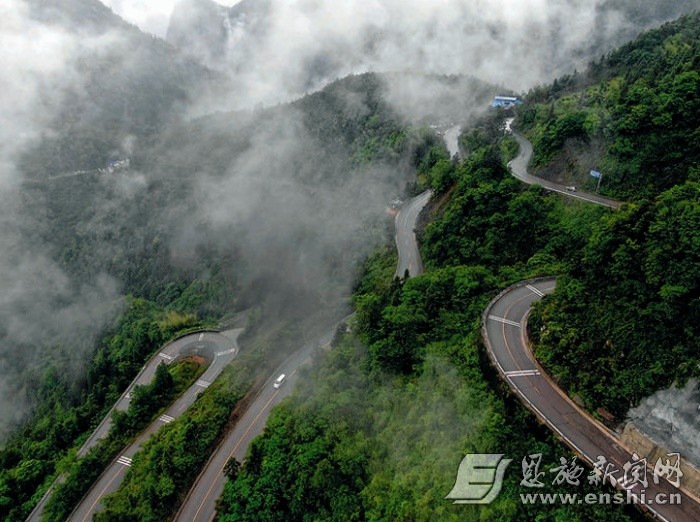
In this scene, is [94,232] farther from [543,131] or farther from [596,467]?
[596,467]

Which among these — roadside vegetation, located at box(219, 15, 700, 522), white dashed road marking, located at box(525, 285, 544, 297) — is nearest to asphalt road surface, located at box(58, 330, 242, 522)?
roadside vegetation, located at box(219, 15, 700, 522)

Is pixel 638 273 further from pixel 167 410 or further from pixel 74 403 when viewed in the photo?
pixel 74 403

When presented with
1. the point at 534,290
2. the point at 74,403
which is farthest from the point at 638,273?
the point at 74,403

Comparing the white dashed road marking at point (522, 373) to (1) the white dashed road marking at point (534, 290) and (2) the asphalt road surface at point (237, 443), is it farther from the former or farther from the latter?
(2) the asphalt road surface at point (237, 443)

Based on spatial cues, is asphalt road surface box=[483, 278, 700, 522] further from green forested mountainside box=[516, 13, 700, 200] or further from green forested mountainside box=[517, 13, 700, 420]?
green forested mountainside box=[516, 13, 700, 200]

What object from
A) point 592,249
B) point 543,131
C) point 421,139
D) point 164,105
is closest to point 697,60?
point 543,131

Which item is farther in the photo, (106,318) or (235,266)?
(235,266)
